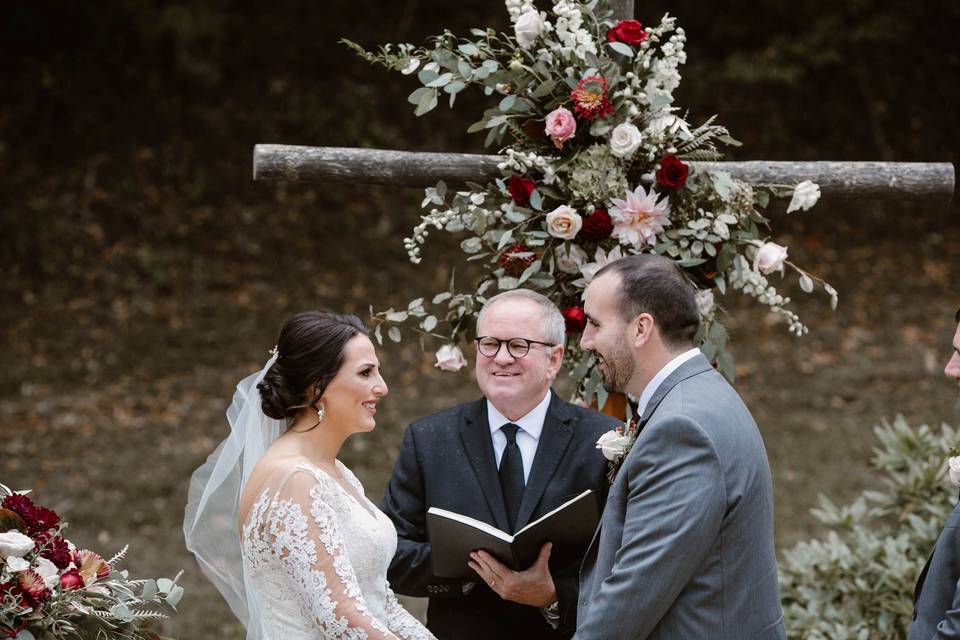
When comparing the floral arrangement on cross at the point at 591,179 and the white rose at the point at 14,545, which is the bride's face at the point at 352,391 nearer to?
the floral arrangement on cross at the point at 591,179

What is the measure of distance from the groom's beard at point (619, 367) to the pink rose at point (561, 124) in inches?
45.6

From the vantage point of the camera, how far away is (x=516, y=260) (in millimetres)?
4234

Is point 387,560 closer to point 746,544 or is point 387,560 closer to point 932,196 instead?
point 746,544

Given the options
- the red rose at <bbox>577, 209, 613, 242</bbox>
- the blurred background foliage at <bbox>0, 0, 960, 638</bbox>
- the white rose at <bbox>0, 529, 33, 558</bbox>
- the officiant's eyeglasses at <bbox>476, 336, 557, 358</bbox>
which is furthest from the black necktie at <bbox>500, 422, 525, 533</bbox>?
the blurred background foliage at <bbox>0, 0, 960, 638</bbox>

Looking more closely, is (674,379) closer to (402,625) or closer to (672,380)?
(672,380)

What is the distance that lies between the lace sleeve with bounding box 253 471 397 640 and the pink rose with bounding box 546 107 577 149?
1.60m

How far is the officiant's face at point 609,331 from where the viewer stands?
3.19 m

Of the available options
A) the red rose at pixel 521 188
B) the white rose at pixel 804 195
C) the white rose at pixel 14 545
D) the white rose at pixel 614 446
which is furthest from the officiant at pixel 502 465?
the white rose at pixel 14 545

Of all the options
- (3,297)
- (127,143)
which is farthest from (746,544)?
(127,143)

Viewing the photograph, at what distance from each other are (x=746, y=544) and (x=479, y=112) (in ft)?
41.2

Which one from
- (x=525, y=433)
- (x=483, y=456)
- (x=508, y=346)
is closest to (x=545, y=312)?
(x=508, y=346)

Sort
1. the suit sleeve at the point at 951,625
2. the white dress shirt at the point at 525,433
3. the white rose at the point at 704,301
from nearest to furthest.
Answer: the suit sleeve at the point at 951,625 < the white dress shirt at the point at 525,433 < the white rose at the point at 704,301

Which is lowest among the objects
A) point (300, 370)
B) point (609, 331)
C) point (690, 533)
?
point (690, 533)

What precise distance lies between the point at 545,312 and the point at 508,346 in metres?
0.18
